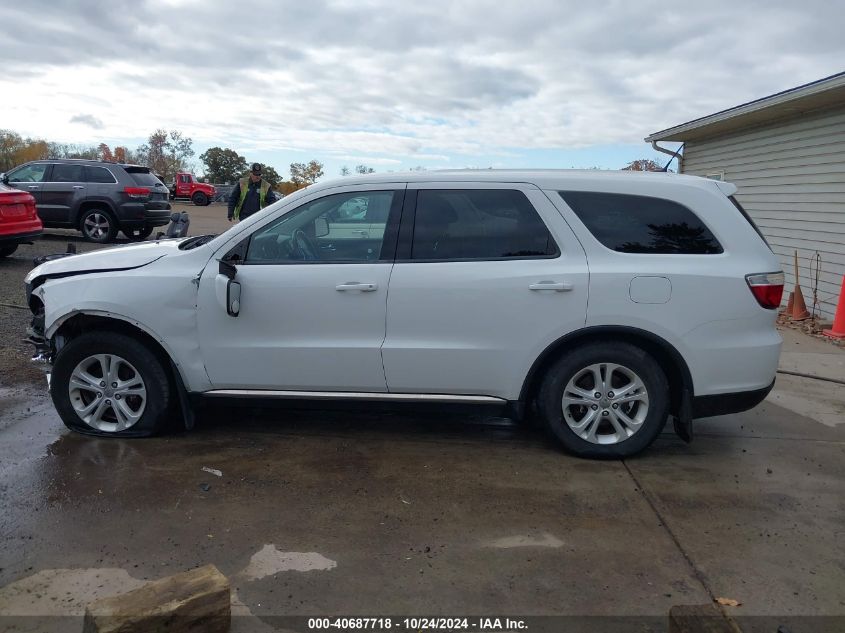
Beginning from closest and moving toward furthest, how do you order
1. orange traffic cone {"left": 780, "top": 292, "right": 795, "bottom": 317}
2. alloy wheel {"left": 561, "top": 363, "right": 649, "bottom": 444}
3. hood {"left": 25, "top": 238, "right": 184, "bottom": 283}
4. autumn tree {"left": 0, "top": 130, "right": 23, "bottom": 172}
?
alloy wheel {"left": 561, "top": 363, "right": 649, "bottom": 444}, hood {"left": 25, "top": 238, "right": 184, "bottom": 283}, orange traffic cone {"left": 780, "top": 292, "right": 795, "bottom": 317}, autumn tree {"left": 0, "top": 130, "right": 23, "bottom": 172}

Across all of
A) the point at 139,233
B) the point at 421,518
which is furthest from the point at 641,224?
the point at 139,233

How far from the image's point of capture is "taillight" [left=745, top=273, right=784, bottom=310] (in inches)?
167

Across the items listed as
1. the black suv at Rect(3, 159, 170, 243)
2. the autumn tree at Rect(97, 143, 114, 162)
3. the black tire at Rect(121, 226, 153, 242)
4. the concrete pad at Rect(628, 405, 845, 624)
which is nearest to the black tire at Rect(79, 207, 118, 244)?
the black suv at Rect(3, 159, 170, 243)

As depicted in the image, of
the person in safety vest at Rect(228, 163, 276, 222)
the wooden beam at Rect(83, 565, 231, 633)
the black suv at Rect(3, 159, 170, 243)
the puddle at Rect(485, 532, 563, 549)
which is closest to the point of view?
the wooden beam at Rect(83, 565, 231, 633)

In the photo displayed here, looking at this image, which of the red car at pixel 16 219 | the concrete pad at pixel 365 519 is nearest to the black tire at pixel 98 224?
the red car at pixel 16 219

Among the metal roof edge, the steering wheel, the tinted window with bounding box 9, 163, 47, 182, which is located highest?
the metal roof edge

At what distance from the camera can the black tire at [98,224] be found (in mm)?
14766

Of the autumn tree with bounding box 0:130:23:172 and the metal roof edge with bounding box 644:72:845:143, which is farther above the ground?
the autumn tree with bounding box 0:130:23:172

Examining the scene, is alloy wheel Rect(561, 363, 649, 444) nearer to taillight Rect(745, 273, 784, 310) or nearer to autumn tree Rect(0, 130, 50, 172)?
taillight Rect(745, 273, 784, 310)

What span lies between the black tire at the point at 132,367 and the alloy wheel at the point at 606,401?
2.59 m

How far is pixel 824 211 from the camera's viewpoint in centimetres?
1025

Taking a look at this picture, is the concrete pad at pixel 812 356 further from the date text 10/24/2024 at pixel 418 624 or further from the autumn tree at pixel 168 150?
the autumn tree at pixel 168 150

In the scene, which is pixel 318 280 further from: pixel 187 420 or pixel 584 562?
pixel 584 562

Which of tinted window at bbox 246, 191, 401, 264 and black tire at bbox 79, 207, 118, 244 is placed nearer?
tinted window at bbox 246, 191, 401, 264
